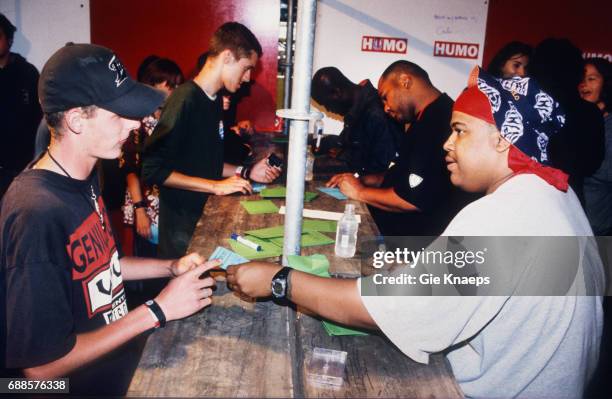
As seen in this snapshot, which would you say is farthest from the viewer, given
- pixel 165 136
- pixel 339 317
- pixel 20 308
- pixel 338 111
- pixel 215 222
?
pixel 338 111

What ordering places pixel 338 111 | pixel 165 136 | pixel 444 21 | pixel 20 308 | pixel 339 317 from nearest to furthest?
pixel 20 308
pixel 339 317
pixel 165 136
pixel 338 111
pixel 444 21

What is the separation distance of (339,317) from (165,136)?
5.93ft

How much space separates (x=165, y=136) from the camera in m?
2.82

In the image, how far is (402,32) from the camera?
528cm

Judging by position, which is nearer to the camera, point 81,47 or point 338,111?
point 81,47

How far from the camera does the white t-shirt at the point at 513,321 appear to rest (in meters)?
1.28

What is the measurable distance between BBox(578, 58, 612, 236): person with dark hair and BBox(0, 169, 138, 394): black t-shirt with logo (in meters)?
3.42

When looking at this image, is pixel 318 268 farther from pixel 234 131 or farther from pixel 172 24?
pixel 172 24

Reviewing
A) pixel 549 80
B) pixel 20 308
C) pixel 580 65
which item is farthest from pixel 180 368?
pixel 580 65

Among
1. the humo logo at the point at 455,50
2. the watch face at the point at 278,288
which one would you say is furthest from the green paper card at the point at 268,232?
the humo logo at the point at 455,50

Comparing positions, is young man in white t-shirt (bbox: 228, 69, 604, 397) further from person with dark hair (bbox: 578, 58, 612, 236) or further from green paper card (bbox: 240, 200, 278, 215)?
person with dark hair (bbox: 578, 58, 612, 236)

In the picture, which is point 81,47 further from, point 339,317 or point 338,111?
point 338,111

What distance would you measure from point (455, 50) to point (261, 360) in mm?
4856

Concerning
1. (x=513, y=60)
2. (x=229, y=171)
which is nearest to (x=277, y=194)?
(x=229, y=171)
